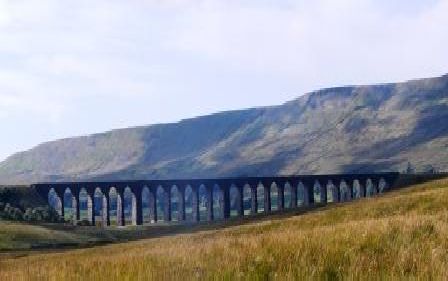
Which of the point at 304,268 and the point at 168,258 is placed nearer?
the point at 304,268

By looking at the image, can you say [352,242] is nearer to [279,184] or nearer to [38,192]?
[38,192]

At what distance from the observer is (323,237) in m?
12.0

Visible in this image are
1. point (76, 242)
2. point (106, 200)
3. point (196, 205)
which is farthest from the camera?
point (196, 205)

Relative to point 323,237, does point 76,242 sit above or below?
below

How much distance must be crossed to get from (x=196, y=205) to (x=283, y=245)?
A: 533ft

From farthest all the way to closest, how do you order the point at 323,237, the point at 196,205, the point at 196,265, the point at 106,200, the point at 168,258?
the point at 196,205
the point at 106,200
the point at 323,237
the point at 168,258
the point at 196,265

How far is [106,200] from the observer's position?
159000 millimetres

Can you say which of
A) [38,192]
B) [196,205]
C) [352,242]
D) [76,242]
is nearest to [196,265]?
[352,242]

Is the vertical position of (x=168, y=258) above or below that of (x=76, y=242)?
above

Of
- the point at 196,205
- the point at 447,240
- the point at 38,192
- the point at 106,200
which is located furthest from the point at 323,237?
the point at 196,205

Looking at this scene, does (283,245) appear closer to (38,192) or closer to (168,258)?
(168,258)

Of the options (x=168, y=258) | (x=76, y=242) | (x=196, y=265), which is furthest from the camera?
(x=76, y=242)

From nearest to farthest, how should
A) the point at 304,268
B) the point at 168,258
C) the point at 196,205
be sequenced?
1. the point at 304,268
2. the point at 168,258
3. the point at 196,205

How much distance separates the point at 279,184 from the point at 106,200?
135 ft
